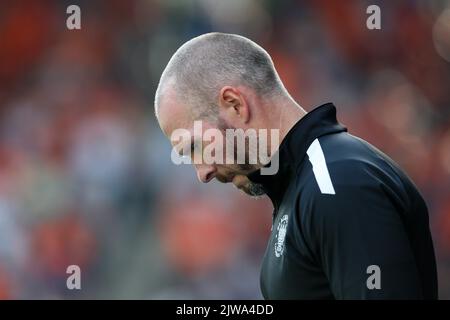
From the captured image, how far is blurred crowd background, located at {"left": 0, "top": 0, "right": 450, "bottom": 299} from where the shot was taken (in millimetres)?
4500

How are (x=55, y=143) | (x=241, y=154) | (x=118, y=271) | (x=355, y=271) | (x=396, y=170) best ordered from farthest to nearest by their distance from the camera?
(x=55, y=143) → (x=118, y=271) → (x=241, y=154) → (x=396, y=170) → (x=355, y=271)

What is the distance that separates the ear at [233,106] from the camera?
1.46 metres

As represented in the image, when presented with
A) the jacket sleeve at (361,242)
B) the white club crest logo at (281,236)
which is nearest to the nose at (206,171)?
the white club crest logo at (281,236)

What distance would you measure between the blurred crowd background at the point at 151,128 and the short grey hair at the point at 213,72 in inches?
117

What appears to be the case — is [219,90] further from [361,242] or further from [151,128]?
[151,128]

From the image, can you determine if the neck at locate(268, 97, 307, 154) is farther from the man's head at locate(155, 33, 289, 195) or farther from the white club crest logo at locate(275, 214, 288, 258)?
the white club crest logo at locate(275, 214, 288, 258)

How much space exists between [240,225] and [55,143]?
1.41 metres

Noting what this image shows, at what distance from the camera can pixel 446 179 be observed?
471 cm

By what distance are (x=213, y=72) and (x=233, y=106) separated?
9 cm

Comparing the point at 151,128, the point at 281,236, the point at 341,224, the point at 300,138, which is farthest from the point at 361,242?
the point at 151,128

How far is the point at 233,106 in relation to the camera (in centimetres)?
147

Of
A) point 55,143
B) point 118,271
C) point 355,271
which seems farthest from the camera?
point 55,143

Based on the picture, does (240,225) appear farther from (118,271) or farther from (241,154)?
(241,154)

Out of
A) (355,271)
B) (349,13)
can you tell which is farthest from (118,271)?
(355,271)
